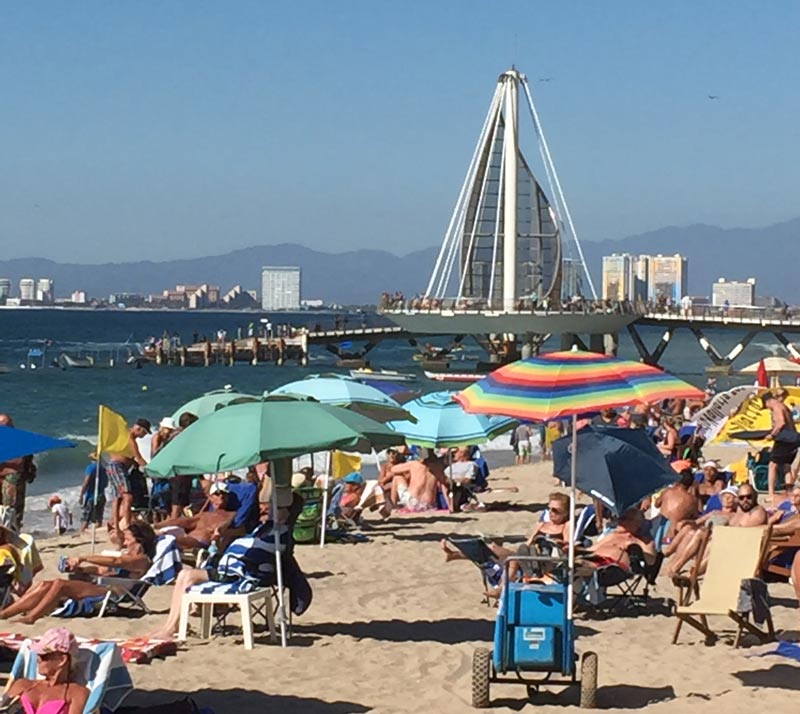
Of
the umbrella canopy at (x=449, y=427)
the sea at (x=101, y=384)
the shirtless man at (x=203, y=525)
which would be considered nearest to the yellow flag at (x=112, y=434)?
the shirtless man at (x=203, y=525)

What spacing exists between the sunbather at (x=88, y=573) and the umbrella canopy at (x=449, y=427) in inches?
218

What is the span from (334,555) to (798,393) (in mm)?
10691

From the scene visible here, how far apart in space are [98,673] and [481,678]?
1871 millimetres

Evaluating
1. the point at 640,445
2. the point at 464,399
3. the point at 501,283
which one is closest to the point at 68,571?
the point at 464,399

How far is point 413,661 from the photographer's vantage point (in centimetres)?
798

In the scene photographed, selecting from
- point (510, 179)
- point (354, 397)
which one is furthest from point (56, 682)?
point (510, 179)

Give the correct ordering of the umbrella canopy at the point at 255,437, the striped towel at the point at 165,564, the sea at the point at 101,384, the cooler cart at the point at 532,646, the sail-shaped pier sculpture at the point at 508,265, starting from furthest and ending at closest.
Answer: the sail-shaped pier sculpture at the point at 508,265, the sea at the point at 101,384, the striped towel at the point at 165,564, the umbrella canopy at the point at 255,437, the cooler cart at the point at 532,646

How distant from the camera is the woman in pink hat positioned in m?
5.59

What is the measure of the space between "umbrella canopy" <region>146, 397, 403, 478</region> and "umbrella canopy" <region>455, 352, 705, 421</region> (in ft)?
4.27

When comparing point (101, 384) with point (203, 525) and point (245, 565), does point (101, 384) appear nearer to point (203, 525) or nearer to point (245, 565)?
point (203, 525)

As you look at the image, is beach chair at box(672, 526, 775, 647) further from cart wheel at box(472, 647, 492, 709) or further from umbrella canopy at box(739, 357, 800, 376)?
umbrella canopy at box(739, 357, 800, 376)

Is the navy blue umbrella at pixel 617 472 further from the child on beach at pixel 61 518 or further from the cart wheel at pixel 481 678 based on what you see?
the child on beach at pixel 61 518

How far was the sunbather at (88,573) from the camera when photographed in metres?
8.77

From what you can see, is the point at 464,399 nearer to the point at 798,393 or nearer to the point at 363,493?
the point at 363,493
